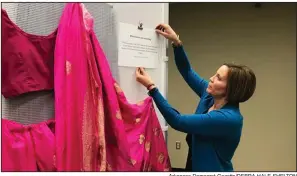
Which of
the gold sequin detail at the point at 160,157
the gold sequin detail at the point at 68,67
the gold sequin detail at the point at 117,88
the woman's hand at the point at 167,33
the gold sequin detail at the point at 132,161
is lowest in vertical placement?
A: the gold sequin detail at the point at 160,157

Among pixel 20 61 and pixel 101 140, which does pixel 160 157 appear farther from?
pixel 20 61

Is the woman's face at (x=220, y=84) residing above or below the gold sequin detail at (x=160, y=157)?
above

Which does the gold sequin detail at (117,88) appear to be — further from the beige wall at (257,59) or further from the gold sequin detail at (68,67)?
the beige wall at (257,59)

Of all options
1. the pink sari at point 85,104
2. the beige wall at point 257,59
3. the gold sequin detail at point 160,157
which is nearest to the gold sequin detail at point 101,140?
the pink sari at point 85,104

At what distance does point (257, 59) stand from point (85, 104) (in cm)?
288

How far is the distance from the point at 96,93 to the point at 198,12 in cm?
273

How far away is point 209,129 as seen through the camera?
1.18 metres

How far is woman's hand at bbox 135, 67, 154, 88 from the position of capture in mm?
1300

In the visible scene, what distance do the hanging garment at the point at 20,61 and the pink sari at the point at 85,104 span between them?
0.07 m

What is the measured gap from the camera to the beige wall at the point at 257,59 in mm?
3467

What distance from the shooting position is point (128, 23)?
4.36ft

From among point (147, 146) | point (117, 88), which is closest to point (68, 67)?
point (117, 88)

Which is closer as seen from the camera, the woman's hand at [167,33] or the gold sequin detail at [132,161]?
the gold sequin detail at [132,161]

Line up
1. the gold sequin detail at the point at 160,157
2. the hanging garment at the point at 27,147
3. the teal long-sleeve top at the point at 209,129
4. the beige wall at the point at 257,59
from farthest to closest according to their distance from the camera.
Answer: the beige wall at the point at 257,59
the gold sequin detail at the point at 160,157
the teal long-sleeve top at the point at 209,129
the hanging garment at the point at 27,147
